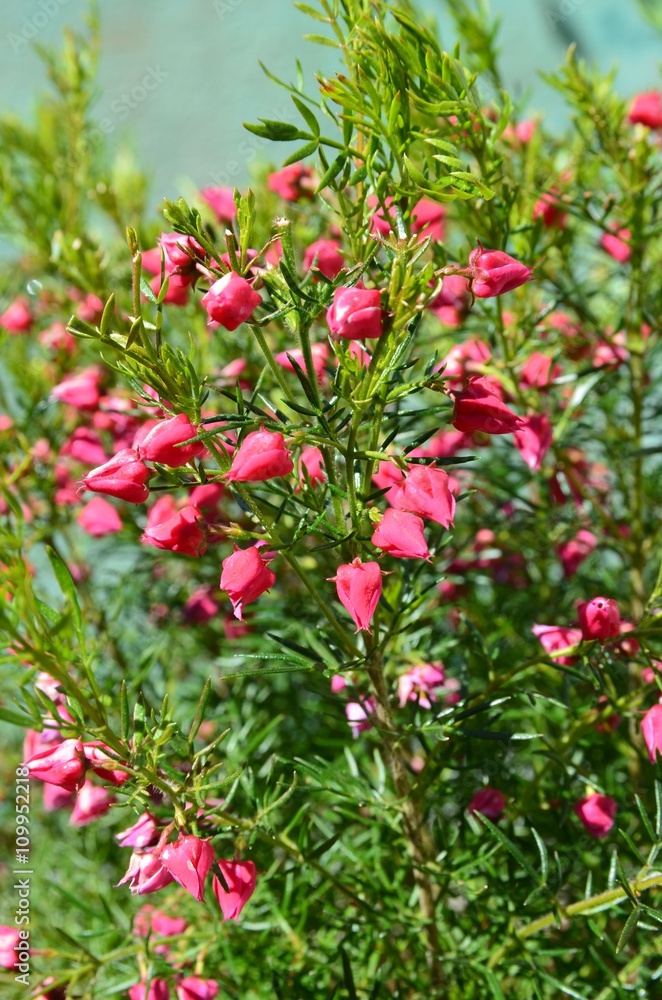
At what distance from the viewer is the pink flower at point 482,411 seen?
477 mm

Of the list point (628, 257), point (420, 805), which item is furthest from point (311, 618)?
point (628, 257)

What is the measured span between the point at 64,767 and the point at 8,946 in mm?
239

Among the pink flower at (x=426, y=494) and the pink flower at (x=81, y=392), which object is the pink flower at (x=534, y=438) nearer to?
the pink flower at (x=426, y=494)

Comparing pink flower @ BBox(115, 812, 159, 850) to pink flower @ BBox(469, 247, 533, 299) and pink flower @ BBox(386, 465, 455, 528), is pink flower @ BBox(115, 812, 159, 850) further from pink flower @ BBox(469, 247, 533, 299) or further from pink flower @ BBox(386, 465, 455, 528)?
pink flower @ BBox(469, 247, 533, 299)

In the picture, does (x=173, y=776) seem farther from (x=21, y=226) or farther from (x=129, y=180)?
(x=129, y=180)

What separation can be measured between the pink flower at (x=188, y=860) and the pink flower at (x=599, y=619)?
0.86ft

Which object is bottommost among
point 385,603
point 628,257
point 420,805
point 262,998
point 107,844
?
point 107,844

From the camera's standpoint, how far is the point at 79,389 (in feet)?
2.82

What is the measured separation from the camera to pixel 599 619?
531mm

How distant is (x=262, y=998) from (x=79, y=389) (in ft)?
1.87

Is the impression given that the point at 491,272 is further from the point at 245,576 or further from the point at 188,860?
the point at 188,860

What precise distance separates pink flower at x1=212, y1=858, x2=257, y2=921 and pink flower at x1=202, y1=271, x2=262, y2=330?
0.33m

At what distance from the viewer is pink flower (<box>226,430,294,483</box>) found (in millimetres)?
430

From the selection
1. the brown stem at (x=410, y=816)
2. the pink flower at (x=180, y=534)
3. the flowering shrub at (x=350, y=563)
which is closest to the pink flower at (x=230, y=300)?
the flowering shrub at (x=350, y=563)
